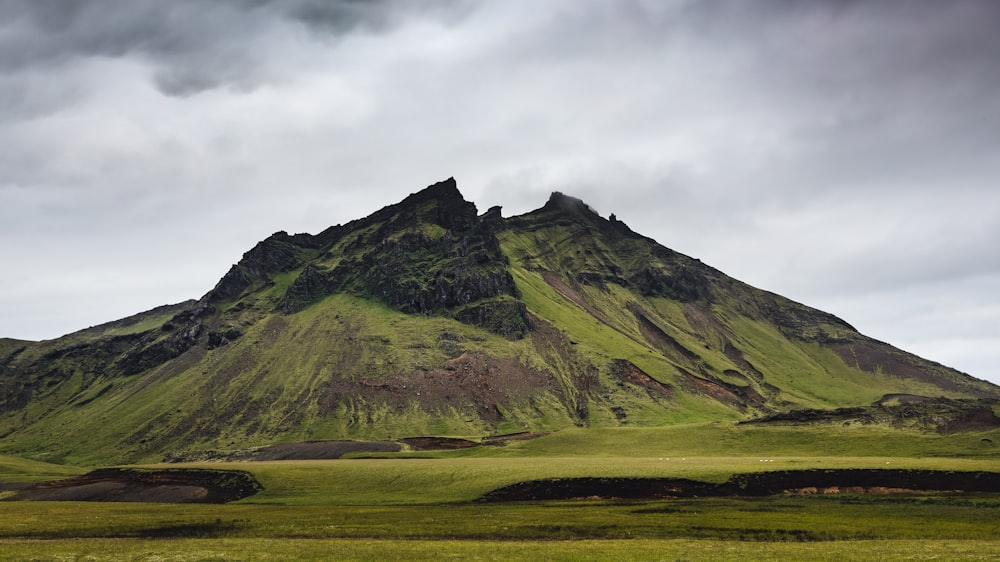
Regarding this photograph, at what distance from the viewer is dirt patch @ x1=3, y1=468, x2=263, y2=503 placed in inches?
4286

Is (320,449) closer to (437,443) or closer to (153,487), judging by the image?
(437,443)

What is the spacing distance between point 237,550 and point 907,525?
61192mm

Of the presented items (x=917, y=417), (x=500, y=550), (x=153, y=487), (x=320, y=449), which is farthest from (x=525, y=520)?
(x=320, y=449)

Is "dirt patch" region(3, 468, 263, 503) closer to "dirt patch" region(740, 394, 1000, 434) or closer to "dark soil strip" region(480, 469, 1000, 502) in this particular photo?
"dark soil strip" region(480, 469, 1000, 502)

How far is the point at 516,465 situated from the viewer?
11325 cm

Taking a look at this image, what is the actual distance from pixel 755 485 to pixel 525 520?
42.5 m

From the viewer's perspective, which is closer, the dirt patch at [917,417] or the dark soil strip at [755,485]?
the dark soil strip at [755,485]

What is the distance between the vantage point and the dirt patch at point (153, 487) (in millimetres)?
108875

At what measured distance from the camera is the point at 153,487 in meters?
118

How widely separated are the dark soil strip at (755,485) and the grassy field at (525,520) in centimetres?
256

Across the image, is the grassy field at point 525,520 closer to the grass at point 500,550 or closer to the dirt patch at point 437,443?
the grass at point 500,550

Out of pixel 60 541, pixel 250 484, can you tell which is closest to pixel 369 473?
pixel 250 484

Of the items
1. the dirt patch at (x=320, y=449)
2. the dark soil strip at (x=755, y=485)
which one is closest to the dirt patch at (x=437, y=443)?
the dirt patch at (x=320, y=449)

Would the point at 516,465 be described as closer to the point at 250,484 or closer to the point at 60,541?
the point at 250,484
